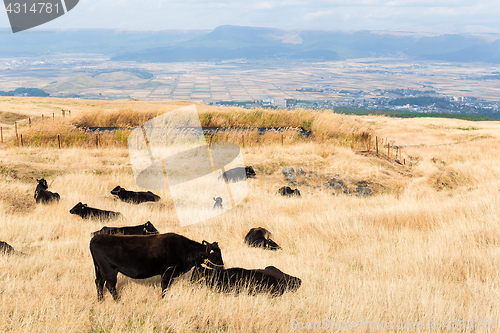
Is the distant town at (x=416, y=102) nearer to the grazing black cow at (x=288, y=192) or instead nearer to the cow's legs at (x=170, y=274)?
the grazing black cow at (x=288, y=192)

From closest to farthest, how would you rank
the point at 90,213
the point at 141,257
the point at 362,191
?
the point at 141,257 < the point at 90,213 < the point at 362,191

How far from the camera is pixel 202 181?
14820 mm

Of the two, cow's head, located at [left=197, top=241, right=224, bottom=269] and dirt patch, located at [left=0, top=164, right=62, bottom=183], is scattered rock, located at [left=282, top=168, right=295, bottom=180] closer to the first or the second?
dirt patch, located at [left=0, top=164, right=62, bottom=183]

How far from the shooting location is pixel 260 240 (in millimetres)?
8094

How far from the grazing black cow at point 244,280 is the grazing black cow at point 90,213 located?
5069mm

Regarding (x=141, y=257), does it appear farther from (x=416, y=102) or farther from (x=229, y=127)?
(x=416, y=102)

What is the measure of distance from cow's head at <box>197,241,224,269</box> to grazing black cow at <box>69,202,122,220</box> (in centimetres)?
507

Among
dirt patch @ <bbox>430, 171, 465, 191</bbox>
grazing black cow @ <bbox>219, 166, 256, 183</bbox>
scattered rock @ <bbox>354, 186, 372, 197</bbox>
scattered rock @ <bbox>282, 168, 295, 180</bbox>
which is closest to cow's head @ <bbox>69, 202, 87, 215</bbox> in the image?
grazing black cow @ <bbox>219, 166, 256, 183</bbox>

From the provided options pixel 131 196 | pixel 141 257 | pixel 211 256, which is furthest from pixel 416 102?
pixel 141 257

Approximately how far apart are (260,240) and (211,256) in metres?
2.98

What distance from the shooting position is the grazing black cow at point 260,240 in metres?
7.96

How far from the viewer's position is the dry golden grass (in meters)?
4.31

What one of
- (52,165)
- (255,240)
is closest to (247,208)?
(255,240)

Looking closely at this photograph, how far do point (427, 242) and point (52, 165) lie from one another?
14.0 meters
